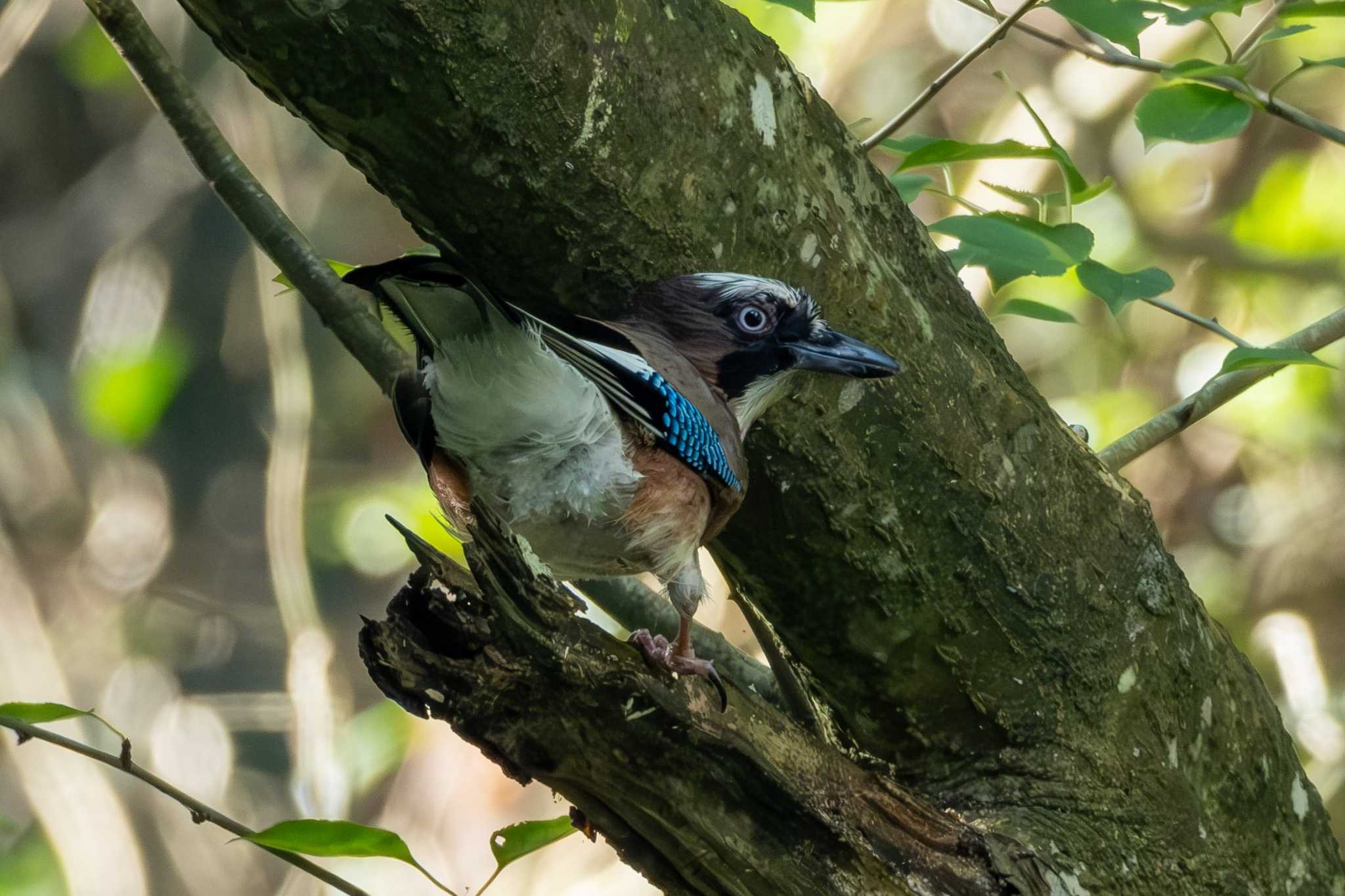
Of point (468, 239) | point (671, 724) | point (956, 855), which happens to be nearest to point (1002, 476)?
point (956, 855)

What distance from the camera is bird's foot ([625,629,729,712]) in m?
2.24

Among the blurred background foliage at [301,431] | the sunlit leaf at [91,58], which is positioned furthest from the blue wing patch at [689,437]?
the sunlit leaf at [91,58]

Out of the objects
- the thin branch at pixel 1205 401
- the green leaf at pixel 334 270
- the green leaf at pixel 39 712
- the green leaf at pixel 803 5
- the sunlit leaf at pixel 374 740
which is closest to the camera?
the green leaf at pixel 39 712

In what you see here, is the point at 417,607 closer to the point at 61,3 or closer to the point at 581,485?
the point at 581,485

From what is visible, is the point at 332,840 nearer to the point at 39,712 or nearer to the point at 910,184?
the point at 39,712

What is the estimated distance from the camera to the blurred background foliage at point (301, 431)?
6.88 meters

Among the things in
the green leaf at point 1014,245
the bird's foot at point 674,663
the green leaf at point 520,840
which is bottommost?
the green leaf at point 520,840

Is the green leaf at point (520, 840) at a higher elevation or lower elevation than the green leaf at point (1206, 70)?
lower

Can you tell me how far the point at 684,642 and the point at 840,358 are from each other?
66 cm

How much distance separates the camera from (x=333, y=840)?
2209 mm

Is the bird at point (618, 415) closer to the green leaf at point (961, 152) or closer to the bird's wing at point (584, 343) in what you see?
the bird's wing at point (584, 343)

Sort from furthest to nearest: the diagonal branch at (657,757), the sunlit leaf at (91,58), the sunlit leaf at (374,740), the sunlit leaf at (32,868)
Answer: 1. the sunlit leaf at (374,740)
2. the sunlit leaf at (32,868)
3. the sunlit leaf at (91,58)
4. the diagonal branch at (657,757)

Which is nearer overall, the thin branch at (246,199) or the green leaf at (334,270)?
the thin branch at (246,199)

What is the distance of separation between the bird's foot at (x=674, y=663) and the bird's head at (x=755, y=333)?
0.52 metres
